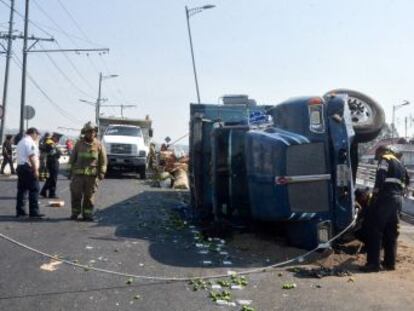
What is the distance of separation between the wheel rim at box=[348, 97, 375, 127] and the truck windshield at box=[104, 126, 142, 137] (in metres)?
16.2

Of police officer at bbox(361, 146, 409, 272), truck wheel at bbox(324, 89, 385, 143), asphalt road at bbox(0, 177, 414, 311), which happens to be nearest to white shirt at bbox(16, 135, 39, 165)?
asphalt road at bbox(0, 177, 414, 311)

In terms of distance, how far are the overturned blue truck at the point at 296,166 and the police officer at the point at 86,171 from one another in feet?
7.95

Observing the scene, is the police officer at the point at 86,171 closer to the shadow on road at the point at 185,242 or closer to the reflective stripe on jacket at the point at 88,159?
the reflective stripe on jacket at the point at 88,159

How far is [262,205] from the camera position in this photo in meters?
8.62

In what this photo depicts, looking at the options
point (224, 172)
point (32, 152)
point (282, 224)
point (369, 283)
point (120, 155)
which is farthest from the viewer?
point (120, 155)

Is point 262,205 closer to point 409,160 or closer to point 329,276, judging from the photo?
point 329,276

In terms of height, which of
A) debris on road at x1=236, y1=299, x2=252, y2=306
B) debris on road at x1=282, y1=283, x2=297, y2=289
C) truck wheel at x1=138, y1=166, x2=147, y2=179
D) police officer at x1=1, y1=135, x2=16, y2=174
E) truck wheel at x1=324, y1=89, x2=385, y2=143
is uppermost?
truck wheel at x1=324, y1=89, x2=385, y2=143

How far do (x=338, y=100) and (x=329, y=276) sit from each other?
2667mm

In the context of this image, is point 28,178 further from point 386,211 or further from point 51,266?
point 386,211

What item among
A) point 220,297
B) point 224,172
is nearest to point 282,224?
point 224,172

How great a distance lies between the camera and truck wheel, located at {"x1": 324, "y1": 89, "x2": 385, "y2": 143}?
962 cm

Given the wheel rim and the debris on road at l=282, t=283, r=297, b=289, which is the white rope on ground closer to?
the debris on road at l=282, t=283, r=297, b=289

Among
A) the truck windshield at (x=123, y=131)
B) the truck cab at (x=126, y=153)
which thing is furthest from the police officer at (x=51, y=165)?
the truck windshield at (x=123, y=131)

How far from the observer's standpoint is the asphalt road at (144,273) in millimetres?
5863
